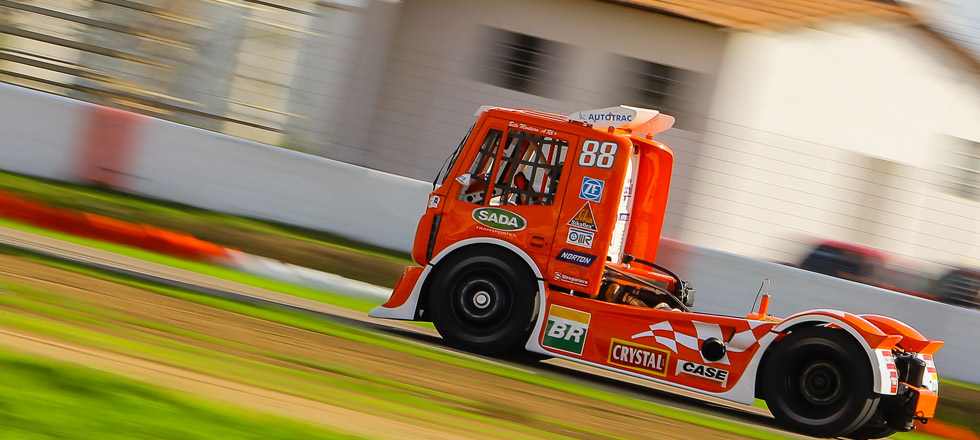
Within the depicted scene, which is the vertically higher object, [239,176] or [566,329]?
[239,176]

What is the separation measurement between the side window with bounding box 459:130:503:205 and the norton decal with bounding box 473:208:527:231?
0.49 ft

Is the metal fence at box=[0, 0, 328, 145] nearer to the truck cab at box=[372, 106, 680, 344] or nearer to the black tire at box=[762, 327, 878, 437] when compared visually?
the truck cab at box=[372, 106, 680, 344]

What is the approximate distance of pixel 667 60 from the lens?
17.0m

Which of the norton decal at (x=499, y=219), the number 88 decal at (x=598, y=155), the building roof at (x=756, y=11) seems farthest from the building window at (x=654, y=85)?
the norton decal at (x=499, y=219)

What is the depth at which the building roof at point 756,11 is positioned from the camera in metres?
16.8

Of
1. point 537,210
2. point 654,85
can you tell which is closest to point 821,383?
point 537,210

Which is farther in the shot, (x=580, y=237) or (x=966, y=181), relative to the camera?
(x=966, y=181)

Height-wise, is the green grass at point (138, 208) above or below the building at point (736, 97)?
below

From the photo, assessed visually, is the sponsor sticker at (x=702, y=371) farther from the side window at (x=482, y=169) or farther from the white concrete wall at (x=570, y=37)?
the white concrete wall at (x=570, y=37)

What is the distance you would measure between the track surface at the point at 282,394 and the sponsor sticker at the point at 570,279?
2.60 ft

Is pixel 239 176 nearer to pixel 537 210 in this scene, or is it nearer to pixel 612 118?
pixel 537 210

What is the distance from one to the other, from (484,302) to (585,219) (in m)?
1.05

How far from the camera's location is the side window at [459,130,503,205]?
28.5 feet

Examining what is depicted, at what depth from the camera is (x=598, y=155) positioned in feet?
27.5
